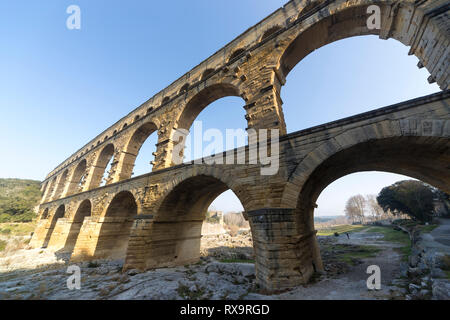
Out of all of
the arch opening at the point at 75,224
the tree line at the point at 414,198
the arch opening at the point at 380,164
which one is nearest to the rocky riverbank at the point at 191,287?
the arch opening at the point at 380,164

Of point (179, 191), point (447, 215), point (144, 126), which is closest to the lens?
point (179, 191)

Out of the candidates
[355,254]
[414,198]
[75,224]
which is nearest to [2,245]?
[75,224]

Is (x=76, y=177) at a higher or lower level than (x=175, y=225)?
higher

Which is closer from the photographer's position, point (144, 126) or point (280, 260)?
point (280, 260)

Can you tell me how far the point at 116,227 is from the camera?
10766 mm

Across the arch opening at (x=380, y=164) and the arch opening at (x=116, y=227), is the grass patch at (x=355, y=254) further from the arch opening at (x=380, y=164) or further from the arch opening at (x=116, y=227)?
the arch opening at (x=116, y=227)

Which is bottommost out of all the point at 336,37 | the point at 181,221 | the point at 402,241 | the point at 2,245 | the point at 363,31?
the point at 2,245

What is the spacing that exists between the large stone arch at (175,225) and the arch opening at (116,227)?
341 centimetres

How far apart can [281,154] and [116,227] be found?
11234mm

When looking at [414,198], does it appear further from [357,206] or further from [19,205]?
[357,206]

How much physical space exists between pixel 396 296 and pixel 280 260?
7.52 feet
